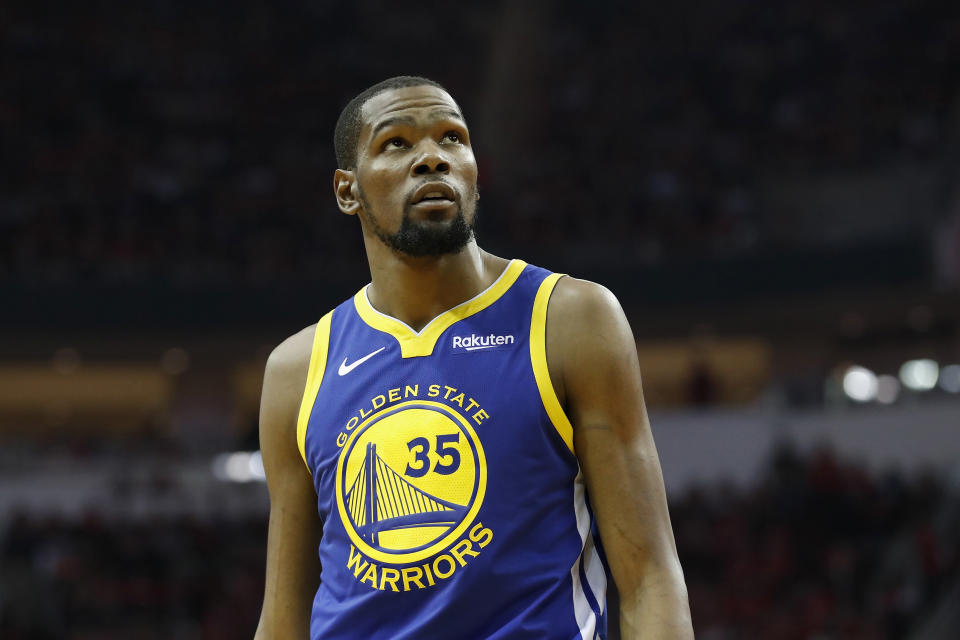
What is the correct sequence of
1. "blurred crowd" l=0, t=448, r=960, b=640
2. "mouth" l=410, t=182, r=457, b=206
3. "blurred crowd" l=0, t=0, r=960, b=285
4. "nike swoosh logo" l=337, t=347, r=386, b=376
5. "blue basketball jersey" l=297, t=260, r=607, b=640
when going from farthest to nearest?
"blurred crowd" l=0, t=0, r=960, b=285, "blurred crowd" l=0, t=448, r=960, b=640, "nike swoosh logo" l=337, t=347, r=386, b=376, "mouth" l=410, t=182, r=457, b=206, "blue basketball jersey" l=297, t=260, r=607, b=640

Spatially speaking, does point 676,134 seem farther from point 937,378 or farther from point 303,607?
point 303,607

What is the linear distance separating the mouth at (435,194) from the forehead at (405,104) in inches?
6.6

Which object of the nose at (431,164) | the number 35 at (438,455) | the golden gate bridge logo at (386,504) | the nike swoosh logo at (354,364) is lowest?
the golden gate bridge logo at (386,504)

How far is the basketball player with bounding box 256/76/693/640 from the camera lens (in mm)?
2352

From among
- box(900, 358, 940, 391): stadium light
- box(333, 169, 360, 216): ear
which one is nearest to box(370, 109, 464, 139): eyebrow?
box(333, 169, 360, 216): ear

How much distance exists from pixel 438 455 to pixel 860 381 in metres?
20.0

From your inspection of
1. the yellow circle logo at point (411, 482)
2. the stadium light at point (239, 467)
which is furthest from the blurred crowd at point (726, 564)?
the yellow circle logo at point (411, 482)

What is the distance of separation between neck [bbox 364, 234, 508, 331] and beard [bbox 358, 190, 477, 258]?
0.05 meters

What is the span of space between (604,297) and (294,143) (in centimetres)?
2089

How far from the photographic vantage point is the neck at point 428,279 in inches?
102

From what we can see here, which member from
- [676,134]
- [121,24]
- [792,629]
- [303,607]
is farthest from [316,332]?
[121,24]

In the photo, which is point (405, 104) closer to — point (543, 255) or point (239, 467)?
point (239, 467)

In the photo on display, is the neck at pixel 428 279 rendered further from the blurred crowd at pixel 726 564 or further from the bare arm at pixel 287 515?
the blurred crowd at pixel 726 564

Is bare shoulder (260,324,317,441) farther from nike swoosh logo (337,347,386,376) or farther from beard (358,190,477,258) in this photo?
beard (358,190,477,258)
